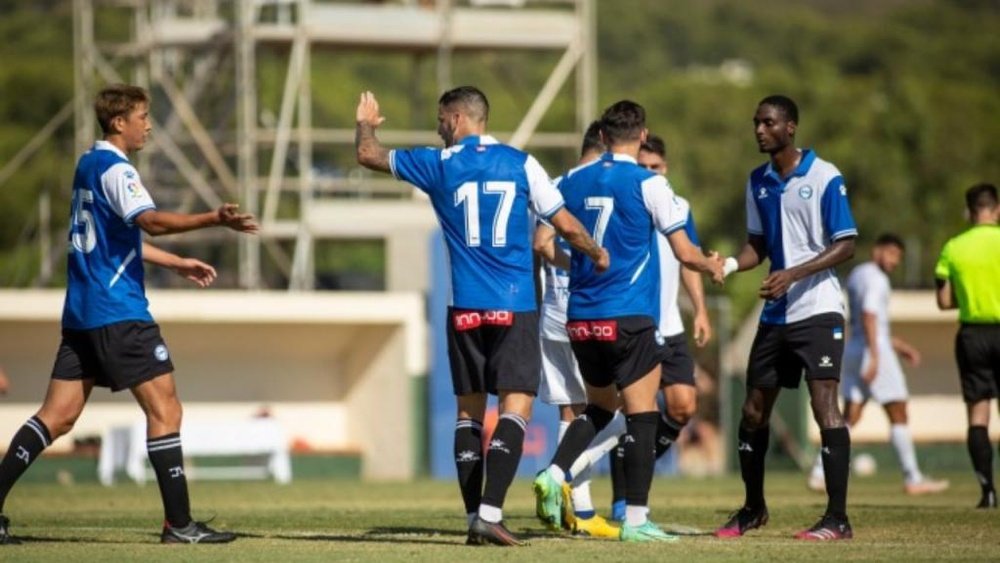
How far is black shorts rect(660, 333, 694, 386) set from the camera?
14.4m

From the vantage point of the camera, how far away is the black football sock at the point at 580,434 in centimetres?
1270

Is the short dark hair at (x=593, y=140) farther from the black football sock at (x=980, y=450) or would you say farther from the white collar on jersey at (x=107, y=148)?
the black football sock at (x=980, y=450)

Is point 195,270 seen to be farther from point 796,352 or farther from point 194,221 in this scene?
point 796,352

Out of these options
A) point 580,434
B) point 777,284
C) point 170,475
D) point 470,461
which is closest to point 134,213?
point 170,475

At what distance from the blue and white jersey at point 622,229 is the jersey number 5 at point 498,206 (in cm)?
61

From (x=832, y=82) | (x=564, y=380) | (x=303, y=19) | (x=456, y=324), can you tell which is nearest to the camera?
(x=456, y=324)

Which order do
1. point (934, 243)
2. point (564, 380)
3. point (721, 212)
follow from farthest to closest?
point (721, 212), point (934, 243), point (564, 380)

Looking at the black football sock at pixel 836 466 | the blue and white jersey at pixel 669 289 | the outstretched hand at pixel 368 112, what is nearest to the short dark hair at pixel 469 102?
the outstretched hand at pixel 368 112

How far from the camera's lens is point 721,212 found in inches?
3605

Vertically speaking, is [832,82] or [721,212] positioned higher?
[832,82]

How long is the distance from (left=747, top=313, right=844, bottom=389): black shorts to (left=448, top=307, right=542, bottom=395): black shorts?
1.70 metres

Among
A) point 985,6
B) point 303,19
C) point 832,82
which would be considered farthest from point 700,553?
point 985,6

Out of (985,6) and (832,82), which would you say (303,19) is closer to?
(832,82)

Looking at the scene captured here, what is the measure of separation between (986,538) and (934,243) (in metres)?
71.5
